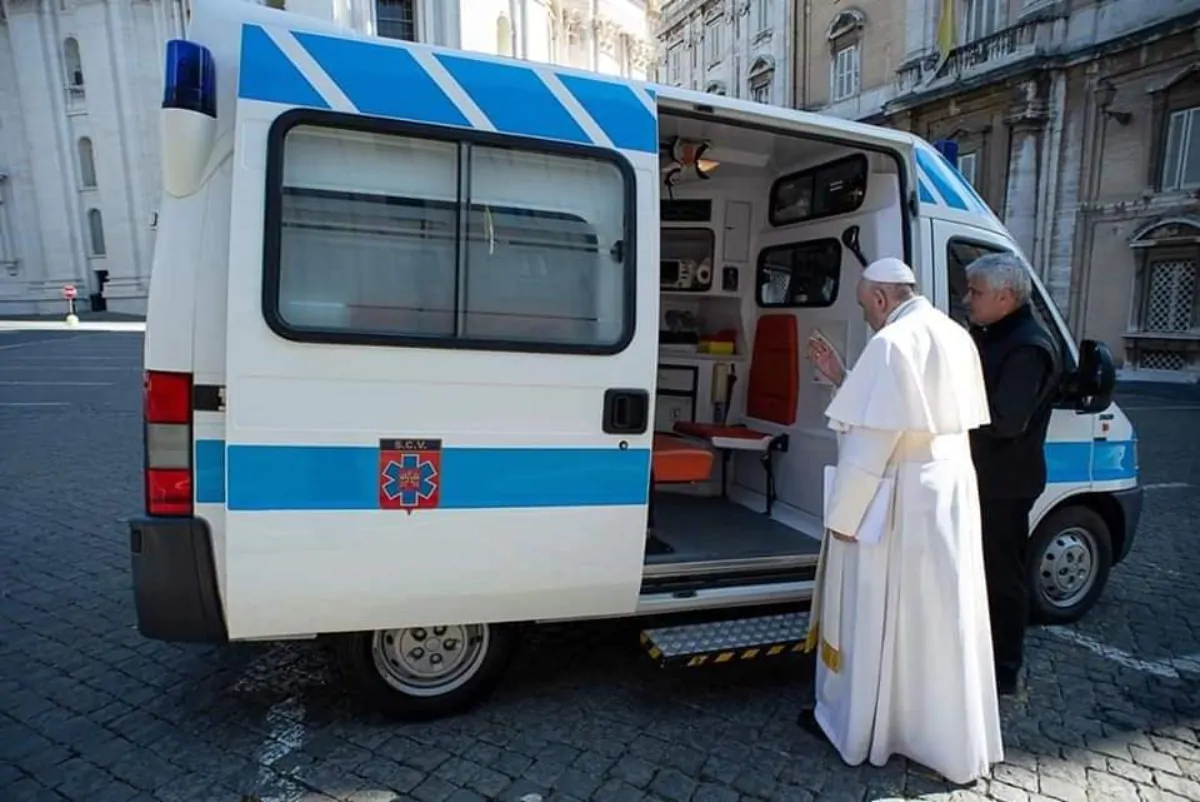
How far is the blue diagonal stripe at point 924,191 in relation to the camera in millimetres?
3480

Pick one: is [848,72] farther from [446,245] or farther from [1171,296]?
[446,245]

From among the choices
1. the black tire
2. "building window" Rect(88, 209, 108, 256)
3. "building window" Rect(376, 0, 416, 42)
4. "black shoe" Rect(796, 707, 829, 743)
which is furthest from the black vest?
"building window" Rect(88, 209, 108, 256)

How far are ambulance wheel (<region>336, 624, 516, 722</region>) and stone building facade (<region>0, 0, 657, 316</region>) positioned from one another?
3111cm

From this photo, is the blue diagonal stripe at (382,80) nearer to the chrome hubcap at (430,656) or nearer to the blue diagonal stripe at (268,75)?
the blue diagonal stripe at (268,75)

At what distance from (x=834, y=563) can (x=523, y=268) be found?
172cm

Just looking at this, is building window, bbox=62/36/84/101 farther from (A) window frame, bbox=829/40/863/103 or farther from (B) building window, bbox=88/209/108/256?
(A) window frame, bbox=829/40/863/103

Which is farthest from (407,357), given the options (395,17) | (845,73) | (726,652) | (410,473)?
(395,17)

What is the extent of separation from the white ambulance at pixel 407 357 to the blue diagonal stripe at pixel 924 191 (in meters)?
0.38

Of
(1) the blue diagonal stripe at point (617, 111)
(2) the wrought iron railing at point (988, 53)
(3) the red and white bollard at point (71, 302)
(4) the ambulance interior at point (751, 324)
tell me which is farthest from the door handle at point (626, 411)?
(3) the red and white bollard at point (71, 302)

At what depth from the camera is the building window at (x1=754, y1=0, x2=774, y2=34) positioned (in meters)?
28.6

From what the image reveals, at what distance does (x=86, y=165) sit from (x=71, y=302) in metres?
7.89

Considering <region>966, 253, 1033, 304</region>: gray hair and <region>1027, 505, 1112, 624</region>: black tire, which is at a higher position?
<region>966, 253, 1033, 304</region>: gray hair

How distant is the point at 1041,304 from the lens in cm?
371

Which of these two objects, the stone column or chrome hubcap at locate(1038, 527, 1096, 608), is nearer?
chrome hubcap at locate(1038, 527, 1096, 608)
